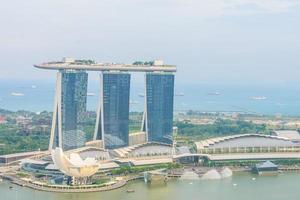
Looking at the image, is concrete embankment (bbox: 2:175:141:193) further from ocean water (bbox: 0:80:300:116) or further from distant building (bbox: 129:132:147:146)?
ocean water (bbox: 0:80:300:116)

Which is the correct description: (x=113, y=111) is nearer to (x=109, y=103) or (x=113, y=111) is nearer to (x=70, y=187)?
(x=109, y=103)

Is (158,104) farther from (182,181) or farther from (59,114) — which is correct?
(182,181)

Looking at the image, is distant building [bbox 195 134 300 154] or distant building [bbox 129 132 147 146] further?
distant building [bbox 129 132 147 146]

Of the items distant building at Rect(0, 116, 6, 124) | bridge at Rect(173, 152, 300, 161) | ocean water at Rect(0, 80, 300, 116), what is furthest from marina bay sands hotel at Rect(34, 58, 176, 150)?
ocean water at Rect(0, 80, 300, 116)

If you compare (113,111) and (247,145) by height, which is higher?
(113,111)


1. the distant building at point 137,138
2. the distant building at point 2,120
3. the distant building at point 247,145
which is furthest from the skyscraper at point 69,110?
the distant building at point 2,120

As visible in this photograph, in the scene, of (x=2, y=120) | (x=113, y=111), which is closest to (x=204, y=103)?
(x=2, y=120)
